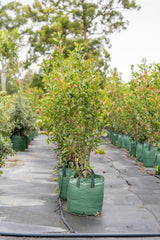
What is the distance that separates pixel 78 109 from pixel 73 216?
6.15 ft

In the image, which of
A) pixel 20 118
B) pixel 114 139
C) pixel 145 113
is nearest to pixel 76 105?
pixel 145 113

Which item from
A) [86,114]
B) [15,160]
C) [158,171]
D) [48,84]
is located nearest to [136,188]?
[158,171]

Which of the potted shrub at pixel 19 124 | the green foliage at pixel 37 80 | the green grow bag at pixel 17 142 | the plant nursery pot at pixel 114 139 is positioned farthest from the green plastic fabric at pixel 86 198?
the green foliage at pixel 37 80

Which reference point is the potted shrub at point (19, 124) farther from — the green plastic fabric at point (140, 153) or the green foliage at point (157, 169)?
the green foliage at point (157, 169)

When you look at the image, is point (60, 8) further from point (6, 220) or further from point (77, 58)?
point (6, 220)

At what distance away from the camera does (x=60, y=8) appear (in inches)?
1114

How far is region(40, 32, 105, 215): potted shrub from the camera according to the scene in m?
5.49

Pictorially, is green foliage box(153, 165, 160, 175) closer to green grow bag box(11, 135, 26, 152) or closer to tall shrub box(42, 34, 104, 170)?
tall shrub box(42, 34, 104, 170)

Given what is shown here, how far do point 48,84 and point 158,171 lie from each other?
16.5 ft

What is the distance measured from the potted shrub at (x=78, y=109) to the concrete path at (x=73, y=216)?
0.42 metres

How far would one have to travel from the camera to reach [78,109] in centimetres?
563

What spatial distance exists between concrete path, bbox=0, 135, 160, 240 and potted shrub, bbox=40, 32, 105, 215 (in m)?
0.42

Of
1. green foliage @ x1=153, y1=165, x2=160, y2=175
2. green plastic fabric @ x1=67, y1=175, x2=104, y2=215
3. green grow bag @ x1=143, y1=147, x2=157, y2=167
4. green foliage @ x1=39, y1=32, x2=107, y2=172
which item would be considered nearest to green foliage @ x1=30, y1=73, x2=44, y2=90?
green grow bag @ x1=143, y1=147, x2=157, y2=167

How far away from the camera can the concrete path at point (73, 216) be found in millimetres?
4789
